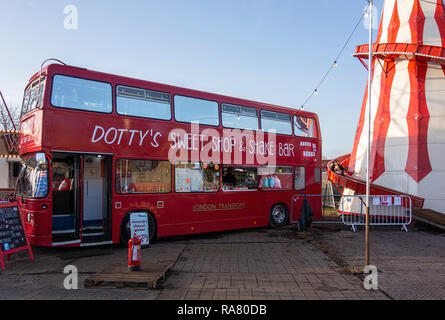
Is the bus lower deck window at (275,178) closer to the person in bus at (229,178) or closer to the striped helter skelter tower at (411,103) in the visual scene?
the person in bus at (229,178)

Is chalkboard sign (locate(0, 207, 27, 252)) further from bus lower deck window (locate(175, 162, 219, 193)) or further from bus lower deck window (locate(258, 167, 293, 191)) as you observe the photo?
bus lower deck window (locate(258, 167, 293, 191))

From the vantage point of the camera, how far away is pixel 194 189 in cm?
1071

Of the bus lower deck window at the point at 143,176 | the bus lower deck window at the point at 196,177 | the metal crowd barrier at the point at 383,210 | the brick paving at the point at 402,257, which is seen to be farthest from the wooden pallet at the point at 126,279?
the metal crowd barrier at the point at 383,210

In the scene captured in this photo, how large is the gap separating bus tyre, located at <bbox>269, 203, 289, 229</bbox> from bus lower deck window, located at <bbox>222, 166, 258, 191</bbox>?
126 centimetres

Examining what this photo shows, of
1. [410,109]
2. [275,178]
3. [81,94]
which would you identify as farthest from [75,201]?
[410,109]

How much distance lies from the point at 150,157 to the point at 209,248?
290cm

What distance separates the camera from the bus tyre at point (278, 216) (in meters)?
12.8

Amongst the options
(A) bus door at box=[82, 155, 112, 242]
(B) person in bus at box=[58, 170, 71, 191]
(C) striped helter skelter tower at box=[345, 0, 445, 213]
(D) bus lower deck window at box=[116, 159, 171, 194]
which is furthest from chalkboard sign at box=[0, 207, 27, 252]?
(C) striped helter skelter tower at box=[345, 0, 445, 213]

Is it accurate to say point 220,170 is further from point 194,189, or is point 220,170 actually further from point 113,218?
point 113,218

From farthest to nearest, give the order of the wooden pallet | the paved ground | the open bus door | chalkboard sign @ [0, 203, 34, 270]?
the open bus door
chalkboard sign @ [0, 203, 34, 270]
the wooden pallet
the paved ground

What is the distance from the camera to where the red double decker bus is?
8391 millimetres

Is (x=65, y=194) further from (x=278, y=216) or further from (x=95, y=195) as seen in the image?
(x=278, y=216)

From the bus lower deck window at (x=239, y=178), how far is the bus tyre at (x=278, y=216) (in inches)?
49.5
